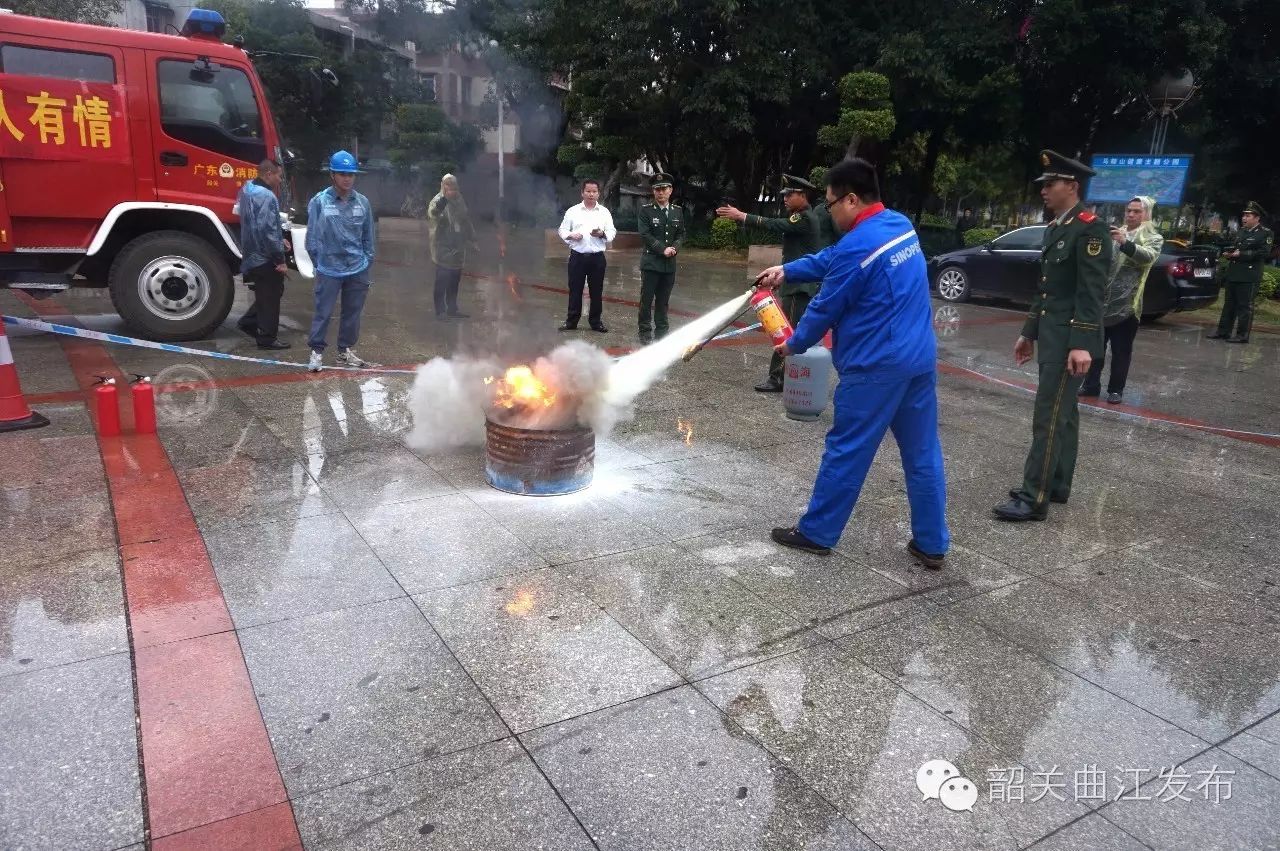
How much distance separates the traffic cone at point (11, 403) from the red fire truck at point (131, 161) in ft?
7.96

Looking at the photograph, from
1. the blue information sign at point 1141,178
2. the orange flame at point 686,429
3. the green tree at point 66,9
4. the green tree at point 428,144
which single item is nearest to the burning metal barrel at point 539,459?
the orange flame at point 686,429

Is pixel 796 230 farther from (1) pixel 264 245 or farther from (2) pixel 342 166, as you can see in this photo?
(1) pixel 264 245

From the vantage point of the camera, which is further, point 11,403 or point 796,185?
point 796,185

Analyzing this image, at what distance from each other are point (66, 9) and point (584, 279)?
15.2 m

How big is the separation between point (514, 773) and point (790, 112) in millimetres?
21632

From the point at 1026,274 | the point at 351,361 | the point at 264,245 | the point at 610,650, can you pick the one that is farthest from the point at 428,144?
the point at 610,650

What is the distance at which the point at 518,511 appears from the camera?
174 inches

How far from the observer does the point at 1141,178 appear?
658 inches

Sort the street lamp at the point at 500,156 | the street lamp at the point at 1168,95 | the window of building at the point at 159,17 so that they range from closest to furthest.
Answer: the street lamp at the point at 500,156 < the street lamp at the point at 1168,95 < the window of building at the point at 159,17

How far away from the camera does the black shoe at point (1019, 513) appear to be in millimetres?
4598

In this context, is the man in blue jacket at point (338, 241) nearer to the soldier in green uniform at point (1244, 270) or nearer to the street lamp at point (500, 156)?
the street lamp at point (500, 156)

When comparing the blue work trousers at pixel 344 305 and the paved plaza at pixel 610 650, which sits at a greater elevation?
the blue work trousers at pixel 344 305

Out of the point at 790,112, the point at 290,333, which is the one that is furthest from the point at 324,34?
the point at 290,333

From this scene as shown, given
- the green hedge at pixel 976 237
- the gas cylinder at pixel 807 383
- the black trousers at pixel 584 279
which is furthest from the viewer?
the green hedge at pixel 976 237
